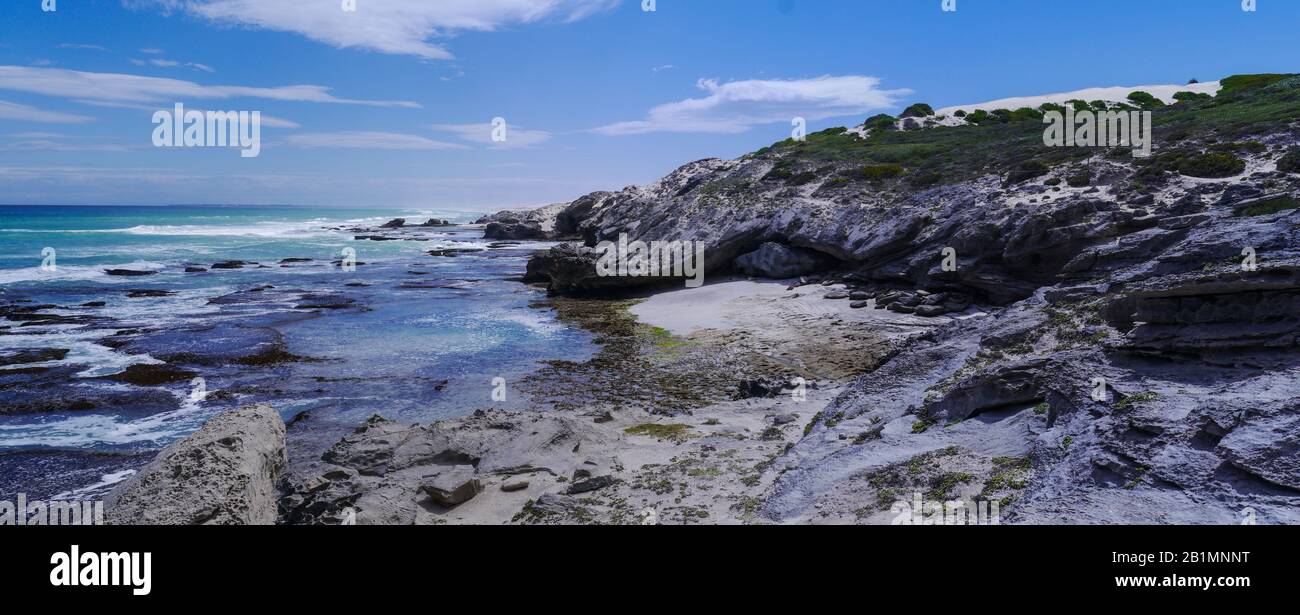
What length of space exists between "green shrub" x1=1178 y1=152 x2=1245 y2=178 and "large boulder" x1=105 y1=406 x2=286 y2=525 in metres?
29.6

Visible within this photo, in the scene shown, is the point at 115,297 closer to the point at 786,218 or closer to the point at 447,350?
the point at 447,350

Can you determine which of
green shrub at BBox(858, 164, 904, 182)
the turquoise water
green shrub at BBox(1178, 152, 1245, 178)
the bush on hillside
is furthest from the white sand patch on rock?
the turquoise water

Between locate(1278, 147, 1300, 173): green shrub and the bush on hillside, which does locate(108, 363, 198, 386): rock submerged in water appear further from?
the bush on hillside

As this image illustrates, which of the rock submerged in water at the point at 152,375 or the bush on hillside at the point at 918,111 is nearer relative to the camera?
the rock submerged in water at the point at 152,375

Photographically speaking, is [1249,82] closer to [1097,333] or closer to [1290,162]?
[1290,162]

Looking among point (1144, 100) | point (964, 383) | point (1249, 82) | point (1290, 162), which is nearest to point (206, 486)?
point (964, 383)

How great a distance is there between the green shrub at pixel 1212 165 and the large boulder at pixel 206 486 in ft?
97.2

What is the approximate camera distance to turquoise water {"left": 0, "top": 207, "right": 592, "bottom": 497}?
15688 mm

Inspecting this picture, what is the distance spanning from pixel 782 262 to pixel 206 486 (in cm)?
2830

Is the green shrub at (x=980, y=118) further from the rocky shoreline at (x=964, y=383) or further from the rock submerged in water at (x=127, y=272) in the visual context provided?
the rock submerged in water at (x=127, y=272)

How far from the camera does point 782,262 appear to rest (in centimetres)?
3462

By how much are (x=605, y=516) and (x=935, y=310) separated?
1836 cm

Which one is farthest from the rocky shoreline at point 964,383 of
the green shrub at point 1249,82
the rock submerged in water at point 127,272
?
the rock submerged in water at point 127,272

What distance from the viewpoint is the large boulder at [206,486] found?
9.11 m
